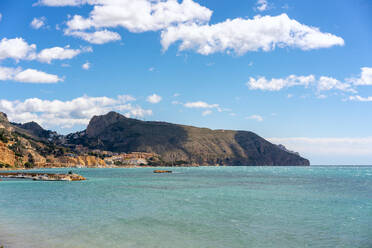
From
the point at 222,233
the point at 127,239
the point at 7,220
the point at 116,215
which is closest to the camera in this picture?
the point at 127,239

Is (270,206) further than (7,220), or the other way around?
(270,206)

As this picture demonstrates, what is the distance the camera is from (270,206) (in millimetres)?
49656

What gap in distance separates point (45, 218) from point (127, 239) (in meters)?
14.7

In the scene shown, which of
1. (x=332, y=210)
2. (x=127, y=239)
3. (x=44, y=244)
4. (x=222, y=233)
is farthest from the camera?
(x=332, y=210)

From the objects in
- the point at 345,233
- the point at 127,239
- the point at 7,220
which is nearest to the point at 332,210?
the point at 345,233

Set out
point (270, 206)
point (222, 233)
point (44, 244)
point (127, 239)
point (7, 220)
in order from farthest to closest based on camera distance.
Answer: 1. point (270, 206)
2. point (7, 220)
3. point (222, 233)
4. point (127, 239)
5. point (44, 244)

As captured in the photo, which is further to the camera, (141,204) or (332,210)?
(141,204)

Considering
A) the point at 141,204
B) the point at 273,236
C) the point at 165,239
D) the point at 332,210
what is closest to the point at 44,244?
the point at 165,239

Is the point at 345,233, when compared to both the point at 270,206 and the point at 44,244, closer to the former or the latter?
the point at 270,206

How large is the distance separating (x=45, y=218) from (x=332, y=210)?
122 feet

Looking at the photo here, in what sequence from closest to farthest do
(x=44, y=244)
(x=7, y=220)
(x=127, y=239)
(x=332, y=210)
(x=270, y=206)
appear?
(x=44, y=244)
(x=127, y=239)
(x=7, y=220)
(x=332, y=210)
(x=270, y=206)

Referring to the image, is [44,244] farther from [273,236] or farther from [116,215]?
[273,236]

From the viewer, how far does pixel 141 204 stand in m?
51.8

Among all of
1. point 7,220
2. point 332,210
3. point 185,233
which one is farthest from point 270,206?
point 7,220
